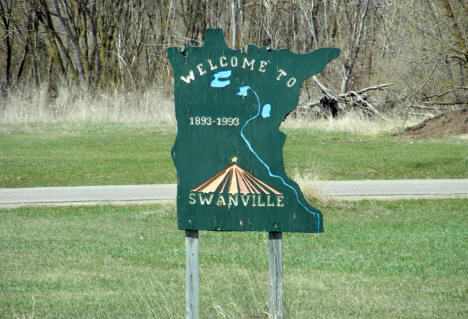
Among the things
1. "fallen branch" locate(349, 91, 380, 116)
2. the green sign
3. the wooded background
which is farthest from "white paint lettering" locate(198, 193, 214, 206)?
"fallen branch" locate(349, 91, 380, 116)

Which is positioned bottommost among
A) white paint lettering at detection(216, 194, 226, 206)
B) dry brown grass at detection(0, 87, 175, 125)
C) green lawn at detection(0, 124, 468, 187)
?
green lawn at detection(0, 124, 468, 187)

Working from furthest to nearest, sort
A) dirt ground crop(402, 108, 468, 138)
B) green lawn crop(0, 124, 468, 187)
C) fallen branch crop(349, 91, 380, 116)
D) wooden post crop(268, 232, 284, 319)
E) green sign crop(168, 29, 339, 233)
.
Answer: fallen branch crop(349, 91, 380, 116), dirt ground crop(402, 108, 468, 138), green lawn crop(0, 124, 468, 187), wooden post crop(268, 232, 284, 319), green sign crop(168, 29, 339, 233)

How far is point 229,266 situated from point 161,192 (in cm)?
504

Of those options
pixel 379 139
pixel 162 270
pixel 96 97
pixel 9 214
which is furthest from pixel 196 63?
pixel 96 97

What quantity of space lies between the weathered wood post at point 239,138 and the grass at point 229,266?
92cm

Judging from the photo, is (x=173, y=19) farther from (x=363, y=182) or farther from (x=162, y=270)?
(x=162, y=270)

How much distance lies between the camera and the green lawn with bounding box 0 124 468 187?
1449 cm

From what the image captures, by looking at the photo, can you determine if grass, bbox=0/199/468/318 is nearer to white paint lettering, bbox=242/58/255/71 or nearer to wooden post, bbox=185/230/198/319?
wooden post, bbox=185/230/198/319

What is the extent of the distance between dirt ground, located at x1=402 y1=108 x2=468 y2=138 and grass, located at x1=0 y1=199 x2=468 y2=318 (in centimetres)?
997

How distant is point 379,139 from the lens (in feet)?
66.0

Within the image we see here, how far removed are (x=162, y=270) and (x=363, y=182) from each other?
22.1 ft

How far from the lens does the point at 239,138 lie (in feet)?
14.6

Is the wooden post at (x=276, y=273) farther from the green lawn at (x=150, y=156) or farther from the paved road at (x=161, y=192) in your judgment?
the green lawn at (x=150, y=156)

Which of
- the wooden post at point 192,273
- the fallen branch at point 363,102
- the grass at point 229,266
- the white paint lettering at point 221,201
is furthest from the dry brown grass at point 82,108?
the white paint lettering at point 221,201
